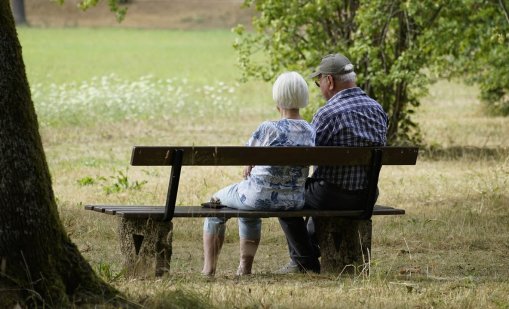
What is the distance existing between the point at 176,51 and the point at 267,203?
151 ft

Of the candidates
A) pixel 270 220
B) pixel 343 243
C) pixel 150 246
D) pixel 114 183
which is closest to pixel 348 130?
pixel 343 243

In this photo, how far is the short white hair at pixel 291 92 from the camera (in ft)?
25.4

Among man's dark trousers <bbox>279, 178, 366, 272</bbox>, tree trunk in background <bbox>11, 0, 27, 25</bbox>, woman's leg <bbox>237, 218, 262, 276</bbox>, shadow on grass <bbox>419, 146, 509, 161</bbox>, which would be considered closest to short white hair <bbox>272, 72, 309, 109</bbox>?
man's dark trousers <bbox>279, 178, 366, 272</bbox>

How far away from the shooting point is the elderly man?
8047 mm

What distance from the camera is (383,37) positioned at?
659 inches

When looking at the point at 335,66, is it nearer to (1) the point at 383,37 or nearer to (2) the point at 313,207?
(2) the point at 313,207

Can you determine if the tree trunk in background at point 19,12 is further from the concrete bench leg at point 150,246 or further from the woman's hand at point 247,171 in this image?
the concrete bench leg at point 150,246

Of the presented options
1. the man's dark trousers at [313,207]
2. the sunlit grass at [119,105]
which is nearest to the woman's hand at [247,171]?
the man's dark trousers at [313,207]

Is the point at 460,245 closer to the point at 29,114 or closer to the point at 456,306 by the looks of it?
the point at 456,306

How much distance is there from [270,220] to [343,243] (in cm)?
321

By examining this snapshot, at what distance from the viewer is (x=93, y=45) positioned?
5528cm

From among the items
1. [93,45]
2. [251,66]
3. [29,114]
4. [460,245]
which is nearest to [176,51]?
[93,45]

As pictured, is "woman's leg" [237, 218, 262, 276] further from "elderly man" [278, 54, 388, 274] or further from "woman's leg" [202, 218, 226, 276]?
"elderly man" [278, 54, 388, 274]

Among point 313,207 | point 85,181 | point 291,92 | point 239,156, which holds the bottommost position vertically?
point 85,181
